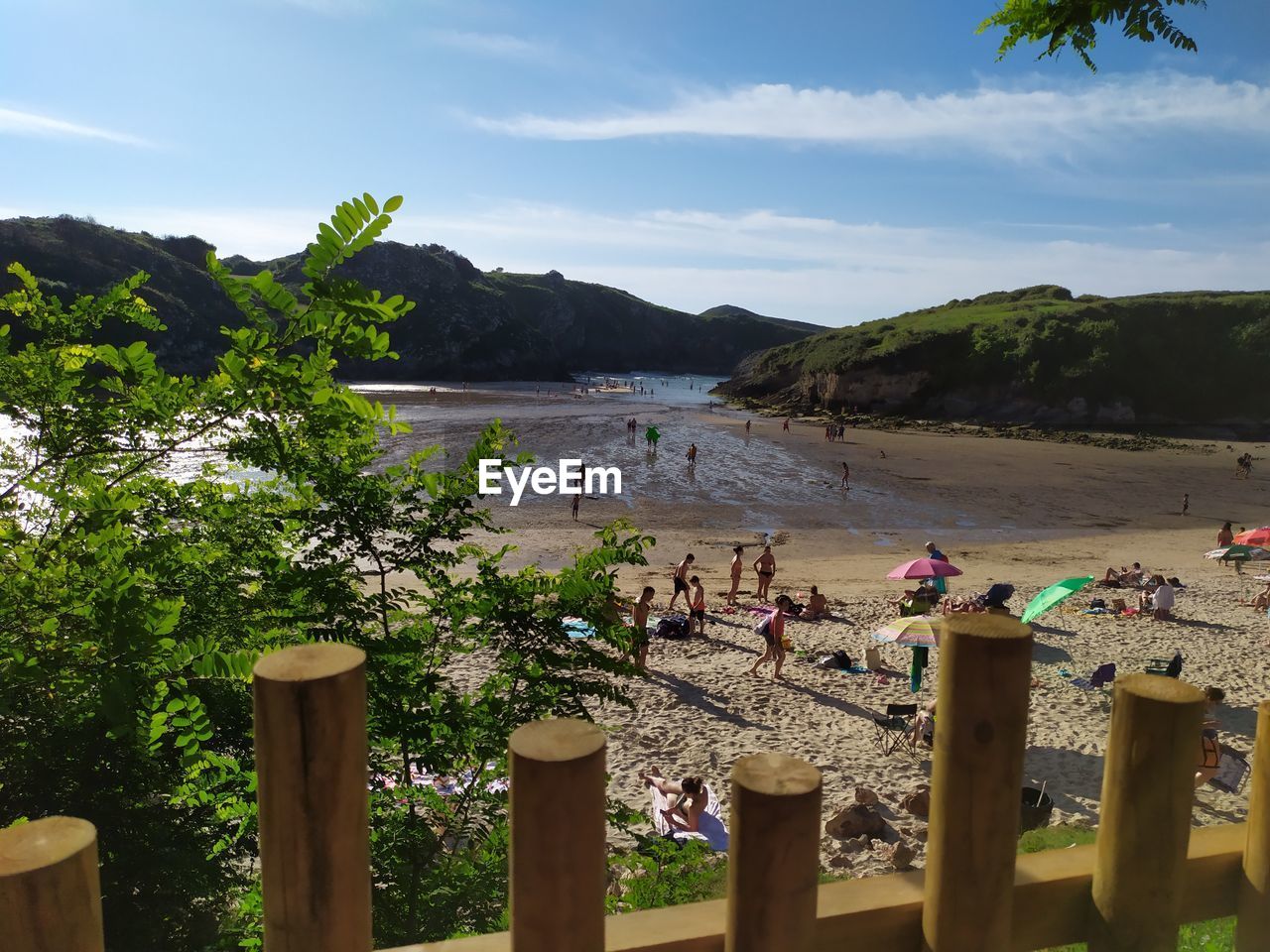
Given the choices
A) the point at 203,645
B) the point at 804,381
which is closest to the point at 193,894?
the point at 203,645

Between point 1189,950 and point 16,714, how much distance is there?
505cm

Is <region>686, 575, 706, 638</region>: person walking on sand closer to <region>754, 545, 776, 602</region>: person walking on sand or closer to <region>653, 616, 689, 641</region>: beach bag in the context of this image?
<region>653, 616, 689, 641</region>: beach bag

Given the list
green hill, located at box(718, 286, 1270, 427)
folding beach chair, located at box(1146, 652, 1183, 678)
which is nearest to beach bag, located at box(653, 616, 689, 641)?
folding beach chair, located at box(1146, 652, 1183, 678)

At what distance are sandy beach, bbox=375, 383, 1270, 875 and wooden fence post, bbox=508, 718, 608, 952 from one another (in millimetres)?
2112

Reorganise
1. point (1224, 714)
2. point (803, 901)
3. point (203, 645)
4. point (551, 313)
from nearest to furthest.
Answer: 1. point (803, 901)
2. point (203, 645)
3. point (1224, 714)
4. point (551, 313)

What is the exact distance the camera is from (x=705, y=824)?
302 inches

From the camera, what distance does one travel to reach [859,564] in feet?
69.9

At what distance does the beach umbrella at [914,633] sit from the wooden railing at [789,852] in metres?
10.2

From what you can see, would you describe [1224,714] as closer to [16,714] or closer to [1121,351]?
[16,714]

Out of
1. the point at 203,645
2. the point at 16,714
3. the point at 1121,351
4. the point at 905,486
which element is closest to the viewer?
the point at 203,645

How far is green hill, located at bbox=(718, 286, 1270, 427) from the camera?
222 feet

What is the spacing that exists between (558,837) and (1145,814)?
93 centimetres

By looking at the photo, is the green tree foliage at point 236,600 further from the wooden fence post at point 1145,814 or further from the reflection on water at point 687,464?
the reflection on water at point 687,464

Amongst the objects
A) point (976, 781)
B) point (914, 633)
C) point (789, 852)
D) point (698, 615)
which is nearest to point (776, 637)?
point (914, 633)
